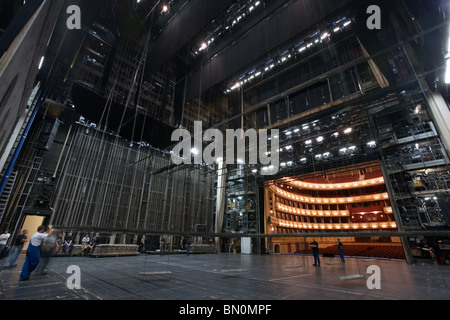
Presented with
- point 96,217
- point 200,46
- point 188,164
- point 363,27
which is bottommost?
point 96,217

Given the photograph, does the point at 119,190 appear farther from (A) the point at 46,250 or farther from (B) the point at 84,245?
(A) the point at 46,250

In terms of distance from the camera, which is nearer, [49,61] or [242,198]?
[49,61]

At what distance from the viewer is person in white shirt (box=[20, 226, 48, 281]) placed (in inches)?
158

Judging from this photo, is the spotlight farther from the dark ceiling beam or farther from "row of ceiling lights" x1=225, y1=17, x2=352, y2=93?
"row of ceiling lights" x1=225, y1=17, x2=352, y2=93

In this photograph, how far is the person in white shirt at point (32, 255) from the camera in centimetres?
402

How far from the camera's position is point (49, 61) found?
862cm

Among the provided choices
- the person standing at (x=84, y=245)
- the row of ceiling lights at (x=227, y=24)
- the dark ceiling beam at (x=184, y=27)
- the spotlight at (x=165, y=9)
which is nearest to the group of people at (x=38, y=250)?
the person standing at (x=84, y=245)

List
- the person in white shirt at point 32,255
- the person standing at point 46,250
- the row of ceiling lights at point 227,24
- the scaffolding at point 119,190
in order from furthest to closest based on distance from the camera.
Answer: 1. the scaffolding at point 119,190
2. the row of ceiling lights at point 227,24
3. the person standing at point 46,250
4. the person in white shirt at point 32,255

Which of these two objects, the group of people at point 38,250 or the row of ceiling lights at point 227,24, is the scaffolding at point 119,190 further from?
the row of ceiling lights at point 227,24
